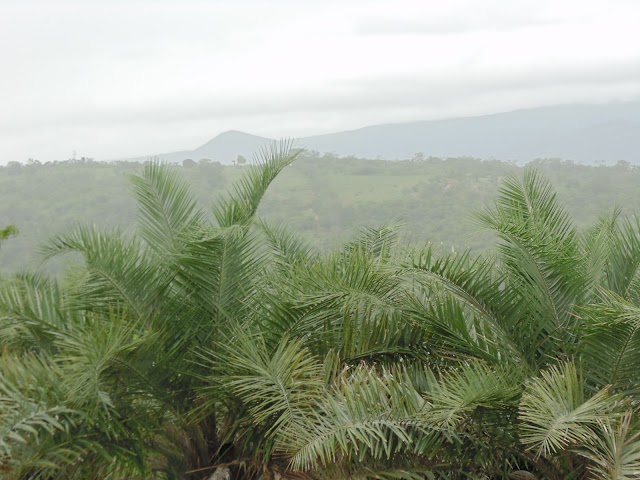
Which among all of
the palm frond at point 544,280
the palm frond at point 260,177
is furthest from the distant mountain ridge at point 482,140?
the palm frond at point 544,280

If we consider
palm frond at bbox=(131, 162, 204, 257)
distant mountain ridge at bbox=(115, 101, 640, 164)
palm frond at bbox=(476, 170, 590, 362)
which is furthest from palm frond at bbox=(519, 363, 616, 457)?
distant mountain ridge at bbox=(115, 101, 640, 164)

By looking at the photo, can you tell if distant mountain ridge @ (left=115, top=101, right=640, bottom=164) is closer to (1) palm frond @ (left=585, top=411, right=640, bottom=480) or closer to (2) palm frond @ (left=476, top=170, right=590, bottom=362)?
(2) palm frond @ (left=476, top=170, right=590, bottom=362)

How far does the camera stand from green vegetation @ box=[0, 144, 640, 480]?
170 inches

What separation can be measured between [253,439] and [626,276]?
2811mm

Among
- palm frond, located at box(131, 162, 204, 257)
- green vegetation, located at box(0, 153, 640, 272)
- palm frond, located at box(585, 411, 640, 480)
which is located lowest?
green vegetation, located at box(0, 153, 640, 272)

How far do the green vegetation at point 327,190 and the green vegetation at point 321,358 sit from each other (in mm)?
22241

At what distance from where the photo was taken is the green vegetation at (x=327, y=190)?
33906 mm

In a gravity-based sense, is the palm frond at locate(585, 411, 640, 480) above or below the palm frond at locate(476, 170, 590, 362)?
below

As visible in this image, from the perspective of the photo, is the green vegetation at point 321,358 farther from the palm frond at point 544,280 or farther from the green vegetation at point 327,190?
the green vegetation at point 327,190

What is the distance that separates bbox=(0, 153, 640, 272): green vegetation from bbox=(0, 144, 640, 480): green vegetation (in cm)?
2224

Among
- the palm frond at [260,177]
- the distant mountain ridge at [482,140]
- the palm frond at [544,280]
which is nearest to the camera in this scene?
the palm frond at [544,280]

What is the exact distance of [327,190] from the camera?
4544 cm

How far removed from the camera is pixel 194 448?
536 cm

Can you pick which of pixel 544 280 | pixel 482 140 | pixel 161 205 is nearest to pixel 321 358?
pixel 544 280
